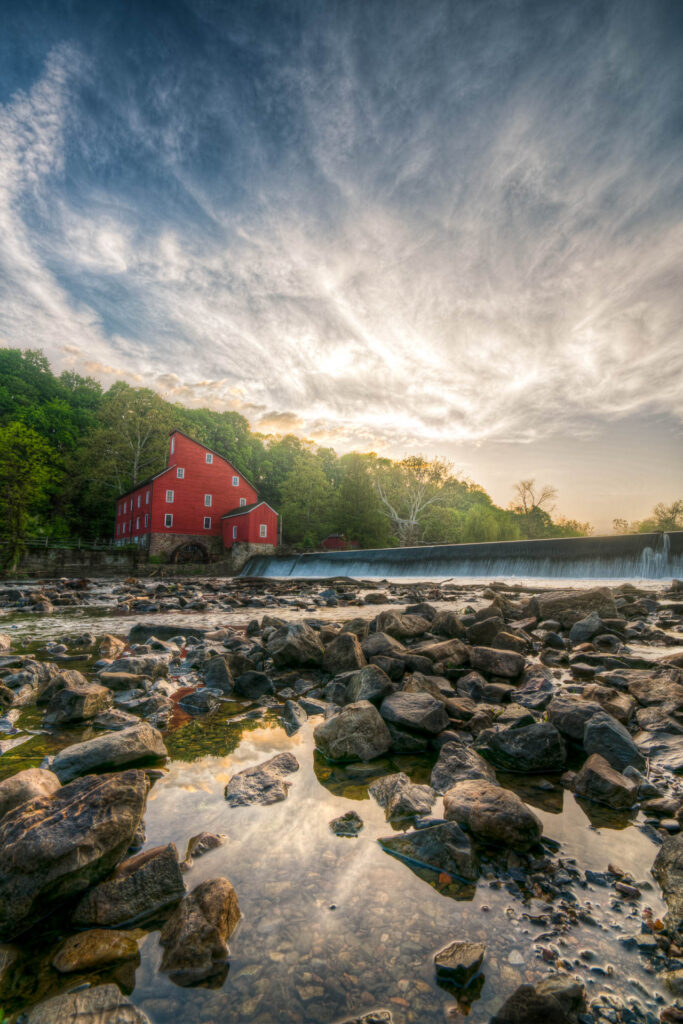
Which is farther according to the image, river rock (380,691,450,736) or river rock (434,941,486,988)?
river rock (380,691,450,736)

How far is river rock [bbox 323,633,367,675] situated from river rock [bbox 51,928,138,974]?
366cm

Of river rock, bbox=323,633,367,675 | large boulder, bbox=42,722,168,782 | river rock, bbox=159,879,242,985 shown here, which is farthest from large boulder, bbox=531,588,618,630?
river rock, bbox=159,879,242,985

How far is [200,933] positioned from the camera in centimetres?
166

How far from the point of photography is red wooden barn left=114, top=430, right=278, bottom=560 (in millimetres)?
39844

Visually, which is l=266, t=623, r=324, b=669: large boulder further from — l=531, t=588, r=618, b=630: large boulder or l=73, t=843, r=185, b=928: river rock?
l=531, t=588, r=618, b=630: large boulder

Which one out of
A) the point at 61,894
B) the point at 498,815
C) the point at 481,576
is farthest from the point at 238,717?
the point at 481,576

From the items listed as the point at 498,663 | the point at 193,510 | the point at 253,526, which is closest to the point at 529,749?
the point at 498,663

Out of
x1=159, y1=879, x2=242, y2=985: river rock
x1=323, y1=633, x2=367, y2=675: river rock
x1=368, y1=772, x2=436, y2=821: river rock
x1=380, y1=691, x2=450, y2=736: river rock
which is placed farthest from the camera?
x1=323, y1=633, x2=367, y2=675: river rock

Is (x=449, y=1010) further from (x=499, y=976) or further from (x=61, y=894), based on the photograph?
(x=61, y=894)

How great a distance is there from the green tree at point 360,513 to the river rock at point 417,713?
4779cm

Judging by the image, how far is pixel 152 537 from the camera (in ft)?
127

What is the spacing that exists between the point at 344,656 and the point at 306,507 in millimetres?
48367

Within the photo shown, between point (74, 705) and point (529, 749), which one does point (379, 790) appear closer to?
point (529, 749)

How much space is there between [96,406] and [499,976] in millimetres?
73462
